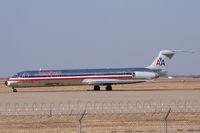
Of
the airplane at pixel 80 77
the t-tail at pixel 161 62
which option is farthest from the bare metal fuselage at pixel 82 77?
the t-tail at pixel 161 62

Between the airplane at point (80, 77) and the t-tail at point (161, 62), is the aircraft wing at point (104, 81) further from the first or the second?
the t-tail at point (161, 62)

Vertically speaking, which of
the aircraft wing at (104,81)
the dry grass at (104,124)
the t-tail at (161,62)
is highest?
the t-tail at (161,62)

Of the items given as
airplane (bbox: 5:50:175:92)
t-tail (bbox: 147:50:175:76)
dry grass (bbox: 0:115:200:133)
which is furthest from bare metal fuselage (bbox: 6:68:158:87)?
dry grass (bbox: 0:115:200:133)

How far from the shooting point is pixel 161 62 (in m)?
55.9

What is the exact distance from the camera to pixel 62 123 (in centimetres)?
1972

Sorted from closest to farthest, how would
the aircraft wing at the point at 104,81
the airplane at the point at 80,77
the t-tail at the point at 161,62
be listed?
the airplane at the point at 80,77, the aircraft wing at the point at 104,81, the t-tail at the point at 161,62

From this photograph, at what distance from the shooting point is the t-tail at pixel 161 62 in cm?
5569

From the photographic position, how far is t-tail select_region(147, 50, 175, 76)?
55.7 meters

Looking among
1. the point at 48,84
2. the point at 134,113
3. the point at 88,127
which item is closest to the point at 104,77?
the point at 48,84

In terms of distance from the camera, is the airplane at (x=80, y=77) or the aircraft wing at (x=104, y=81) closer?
the airplane at (x=80, y=77)

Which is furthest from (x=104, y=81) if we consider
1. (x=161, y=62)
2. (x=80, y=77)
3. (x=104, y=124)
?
(x=104, y=124)

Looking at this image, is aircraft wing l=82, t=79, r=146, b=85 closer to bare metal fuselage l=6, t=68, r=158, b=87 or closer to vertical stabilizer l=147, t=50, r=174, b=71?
bare metal fuselage l=6, t=68, r=158, b=87

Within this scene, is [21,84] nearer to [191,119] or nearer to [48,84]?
[48,84]

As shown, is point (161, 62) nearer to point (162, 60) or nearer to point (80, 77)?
point (162, 60)
